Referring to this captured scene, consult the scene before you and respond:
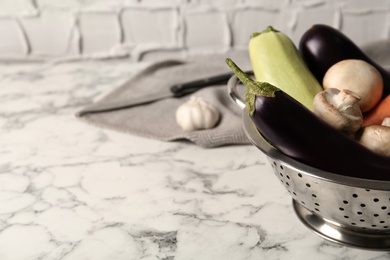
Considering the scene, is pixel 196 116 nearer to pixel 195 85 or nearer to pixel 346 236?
pixel 195 85

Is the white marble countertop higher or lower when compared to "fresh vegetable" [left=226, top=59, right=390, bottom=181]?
lower

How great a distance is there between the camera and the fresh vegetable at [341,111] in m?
0.52

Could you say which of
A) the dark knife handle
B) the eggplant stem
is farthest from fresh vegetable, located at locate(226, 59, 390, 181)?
the dark knife handle

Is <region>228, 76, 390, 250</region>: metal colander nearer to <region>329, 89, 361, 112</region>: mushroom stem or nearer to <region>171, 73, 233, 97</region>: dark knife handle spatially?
<region>329, 89, 361, 112</region>: mushroom stem

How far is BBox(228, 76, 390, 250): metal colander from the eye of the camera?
484mm

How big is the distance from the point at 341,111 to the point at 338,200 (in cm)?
8

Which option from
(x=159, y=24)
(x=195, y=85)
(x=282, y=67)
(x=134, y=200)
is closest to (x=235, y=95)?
(x=282, y=67)

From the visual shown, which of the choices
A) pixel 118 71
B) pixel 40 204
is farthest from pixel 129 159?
pixel 118 71

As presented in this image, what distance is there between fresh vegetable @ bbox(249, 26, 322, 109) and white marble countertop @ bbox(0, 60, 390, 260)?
13cm

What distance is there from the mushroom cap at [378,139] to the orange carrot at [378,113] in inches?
2.8

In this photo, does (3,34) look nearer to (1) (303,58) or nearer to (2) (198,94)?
(2) (198,94)

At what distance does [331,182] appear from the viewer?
0.48 metres

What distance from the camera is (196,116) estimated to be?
0.79 meters

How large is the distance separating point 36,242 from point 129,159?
19 centimetres
